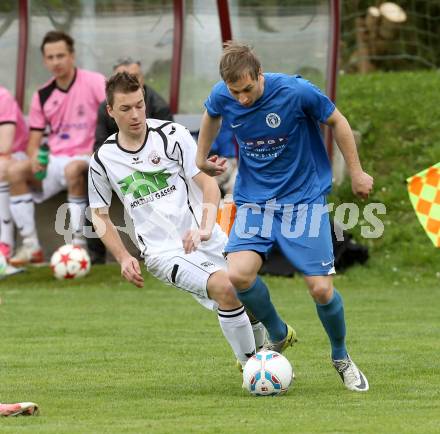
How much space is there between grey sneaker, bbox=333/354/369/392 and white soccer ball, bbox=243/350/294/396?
31 cm

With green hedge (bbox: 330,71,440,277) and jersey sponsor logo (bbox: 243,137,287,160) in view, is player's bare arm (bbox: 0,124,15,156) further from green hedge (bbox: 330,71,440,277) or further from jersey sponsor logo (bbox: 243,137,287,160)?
jersey sponsor logo (bbox: 243,137,287,160)

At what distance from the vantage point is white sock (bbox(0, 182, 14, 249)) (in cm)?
1365

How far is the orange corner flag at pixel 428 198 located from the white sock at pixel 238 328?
5.50 meters

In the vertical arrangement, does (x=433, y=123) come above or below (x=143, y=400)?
below

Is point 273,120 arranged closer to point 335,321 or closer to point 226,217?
point 335,321

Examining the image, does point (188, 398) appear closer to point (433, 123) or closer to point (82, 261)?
point (82, 261)

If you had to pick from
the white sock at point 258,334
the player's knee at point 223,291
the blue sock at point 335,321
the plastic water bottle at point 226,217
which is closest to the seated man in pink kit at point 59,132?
the plastic water bottle at point 226,217

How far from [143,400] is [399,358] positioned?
218 cm

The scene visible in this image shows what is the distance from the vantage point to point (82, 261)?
13.0 metres

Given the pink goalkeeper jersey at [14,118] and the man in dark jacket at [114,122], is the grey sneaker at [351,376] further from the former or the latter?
the pink goalkeeper jersey at [14,118]

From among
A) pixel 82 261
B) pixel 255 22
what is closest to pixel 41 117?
pixel 82 261

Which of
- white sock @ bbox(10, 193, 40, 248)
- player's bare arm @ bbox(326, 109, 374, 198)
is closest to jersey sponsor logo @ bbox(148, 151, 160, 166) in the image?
player's bare arm @ bbox(326, 109, 374, 198)

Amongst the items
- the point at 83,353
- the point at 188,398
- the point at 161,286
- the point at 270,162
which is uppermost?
the point at 270,162

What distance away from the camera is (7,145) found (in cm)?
1341
